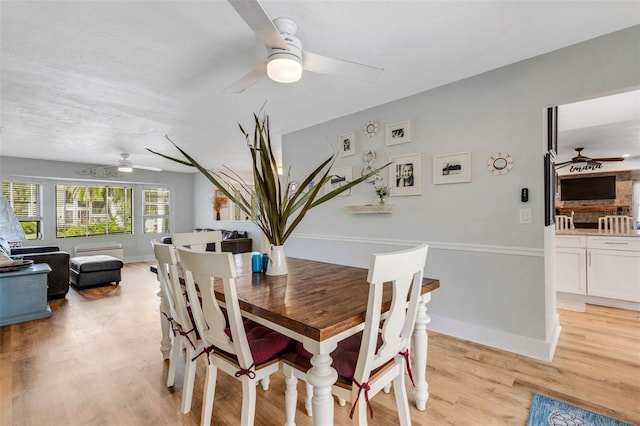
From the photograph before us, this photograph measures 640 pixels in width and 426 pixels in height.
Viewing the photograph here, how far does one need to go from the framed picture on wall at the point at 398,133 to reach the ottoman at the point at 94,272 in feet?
15.0

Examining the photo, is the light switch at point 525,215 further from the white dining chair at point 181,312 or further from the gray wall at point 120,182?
the gray wall at point 120,182

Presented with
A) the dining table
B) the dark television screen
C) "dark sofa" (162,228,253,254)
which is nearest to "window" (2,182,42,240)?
"dark sofa" (162,228,253,254)

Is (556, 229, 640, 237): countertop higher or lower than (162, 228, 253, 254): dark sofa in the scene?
higher

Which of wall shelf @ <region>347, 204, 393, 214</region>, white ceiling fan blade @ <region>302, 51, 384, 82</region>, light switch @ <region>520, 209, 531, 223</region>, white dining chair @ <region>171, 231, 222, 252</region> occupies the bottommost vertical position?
white dining chair @ <region>171, 231, 222, 252</region>

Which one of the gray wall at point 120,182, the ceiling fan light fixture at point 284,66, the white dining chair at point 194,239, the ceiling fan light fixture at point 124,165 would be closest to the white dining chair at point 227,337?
the white dining chair at point 194,239

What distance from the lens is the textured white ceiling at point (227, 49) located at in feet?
5.61

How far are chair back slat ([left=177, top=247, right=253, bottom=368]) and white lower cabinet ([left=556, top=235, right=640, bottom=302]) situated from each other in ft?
12.9

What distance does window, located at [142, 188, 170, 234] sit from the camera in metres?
7.68

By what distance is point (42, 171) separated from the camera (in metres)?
6.16

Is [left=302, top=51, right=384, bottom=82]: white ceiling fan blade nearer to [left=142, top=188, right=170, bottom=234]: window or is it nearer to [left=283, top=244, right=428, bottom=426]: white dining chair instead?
[left=283, top=244, right=428, bottom=426]: white dining chair

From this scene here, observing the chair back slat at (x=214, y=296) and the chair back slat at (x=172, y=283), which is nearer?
the chair back slat at (x=214, y=296)

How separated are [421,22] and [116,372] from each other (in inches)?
123

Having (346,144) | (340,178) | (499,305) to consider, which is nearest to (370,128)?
A: (346,144)

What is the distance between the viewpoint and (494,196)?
98.3 inches
